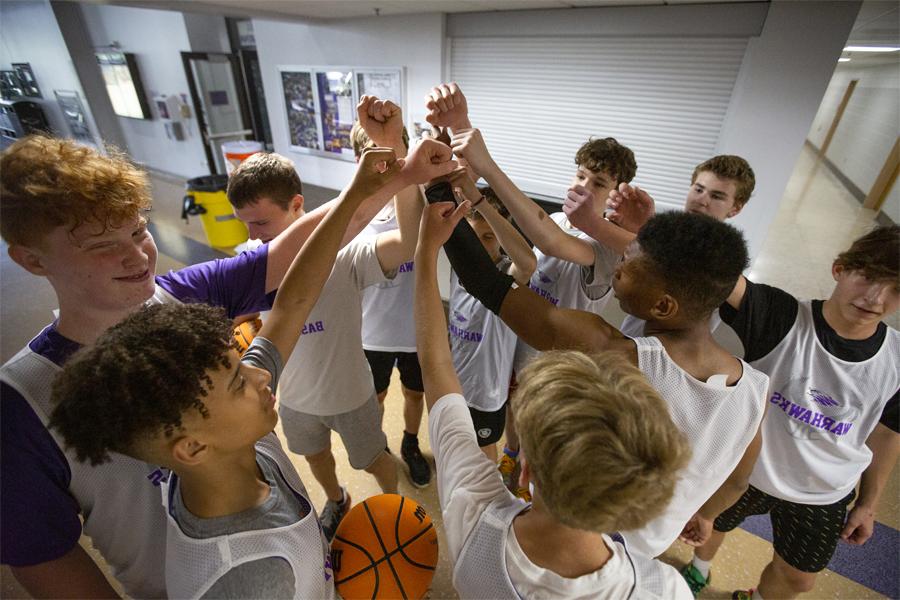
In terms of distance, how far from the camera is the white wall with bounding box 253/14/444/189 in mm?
4926

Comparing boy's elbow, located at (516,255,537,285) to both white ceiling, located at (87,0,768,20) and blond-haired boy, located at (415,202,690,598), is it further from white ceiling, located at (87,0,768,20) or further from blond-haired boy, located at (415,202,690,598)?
white ceiling, located at (87,0,768,20)

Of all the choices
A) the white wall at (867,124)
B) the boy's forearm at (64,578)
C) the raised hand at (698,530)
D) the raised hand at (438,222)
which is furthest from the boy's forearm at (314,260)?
the white wall at (867,124)

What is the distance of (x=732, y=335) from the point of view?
1955mm

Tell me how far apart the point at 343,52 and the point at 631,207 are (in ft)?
18.6

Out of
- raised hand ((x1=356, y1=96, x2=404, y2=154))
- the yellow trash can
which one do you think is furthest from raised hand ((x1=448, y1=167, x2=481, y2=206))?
the yellow trash can

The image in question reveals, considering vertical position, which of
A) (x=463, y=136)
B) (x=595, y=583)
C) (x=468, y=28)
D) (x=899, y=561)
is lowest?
(x=899, y=561)

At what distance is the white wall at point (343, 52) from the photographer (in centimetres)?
493

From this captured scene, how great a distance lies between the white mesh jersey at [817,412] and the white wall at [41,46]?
9.94ft

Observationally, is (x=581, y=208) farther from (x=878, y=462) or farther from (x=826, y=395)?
(x=878, y=462)

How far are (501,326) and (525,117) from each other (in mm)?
3809

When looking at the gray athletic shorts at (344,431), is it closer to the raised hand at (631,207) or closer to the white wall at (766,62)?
the raised hand at (631,207)

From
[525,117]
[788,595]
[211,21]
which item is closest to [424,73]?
[525,117]

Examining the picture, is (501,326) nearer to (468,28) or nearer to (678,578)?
(678,578)

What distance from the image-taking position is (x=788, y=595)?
1571 millimetres
